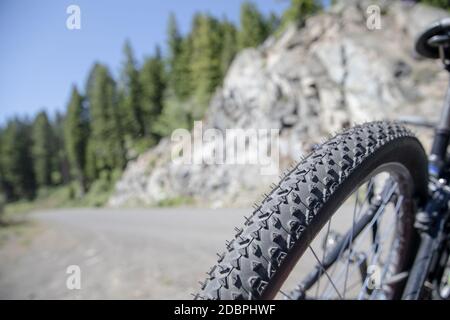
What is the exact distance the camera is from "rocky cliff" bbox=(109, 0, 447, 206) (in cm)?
1552

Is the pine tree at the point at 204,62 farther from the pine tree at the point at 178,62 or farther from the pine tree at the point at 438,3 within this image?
the pine tree at the point at 438,3

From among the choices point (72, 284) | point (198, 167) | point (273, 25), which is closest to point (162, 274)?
point (72, 284)

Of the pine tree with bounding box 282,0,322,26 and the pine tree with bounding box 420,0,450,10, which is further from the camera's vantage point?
the pine tree with bounding box 282,0,322,26

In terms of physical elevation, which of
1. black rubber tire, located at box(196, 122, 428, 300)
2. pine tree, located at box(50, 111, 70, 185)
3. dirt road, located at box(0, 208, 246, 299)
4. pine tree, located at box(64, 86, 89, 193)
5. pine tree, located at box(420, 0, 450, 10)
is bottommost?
pine tree, located at box(50, 111, 70, 185)

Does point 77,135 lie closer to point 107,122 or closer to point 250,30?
point 107,122

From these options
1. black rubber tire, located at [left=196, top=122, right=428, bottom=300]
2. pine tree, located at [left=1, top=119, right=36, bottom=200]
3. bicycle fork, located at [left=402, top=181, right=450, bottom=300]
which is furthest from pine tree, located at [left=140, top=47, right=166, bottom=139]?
black rubber tire, located at [left=196, top=122, right=428, bottom=300]

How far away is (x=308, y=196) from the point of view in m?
1.08

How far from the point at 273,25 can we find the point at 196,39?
12.8 meters

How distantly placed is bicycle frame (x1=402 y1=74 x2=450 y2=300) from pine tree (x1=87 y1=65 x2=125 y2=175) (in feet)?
140

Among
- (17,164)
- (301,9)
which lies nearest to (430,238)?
(301,9)

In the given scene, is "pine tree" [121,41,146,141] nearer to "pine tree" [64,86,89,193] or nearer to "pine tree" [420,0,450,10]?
"pine tree" [64,86,89,193]

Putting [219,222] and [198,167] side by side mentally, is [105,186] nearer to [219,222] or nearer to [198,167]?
[198,167]

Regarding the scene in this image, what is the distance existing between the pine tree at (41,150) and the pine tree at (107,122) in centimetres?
2026

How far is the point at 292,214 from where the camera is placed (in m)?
1.04
